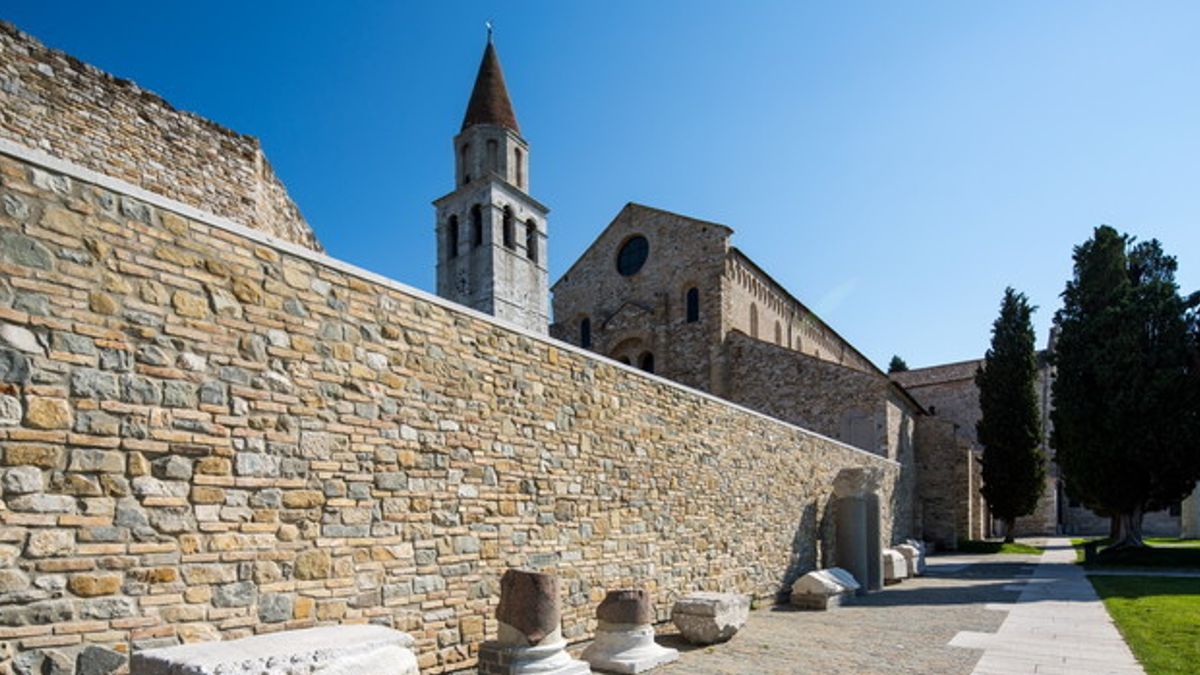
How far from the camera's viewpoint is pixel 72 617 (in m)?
3.89

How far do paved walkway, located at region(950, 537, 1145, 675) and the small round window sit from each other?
18.0 m

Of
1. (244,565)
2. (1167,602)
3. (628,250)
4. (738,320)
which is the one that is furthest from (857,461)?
(244,565)

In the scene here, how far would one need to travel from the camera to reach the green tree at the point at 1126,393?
19.8 meters

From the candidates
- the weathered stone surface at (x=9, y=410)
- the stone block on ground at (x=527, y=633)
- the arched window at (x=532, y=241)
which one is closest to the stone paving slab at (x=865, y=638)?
the stone block on ground at (x=527, y=633)

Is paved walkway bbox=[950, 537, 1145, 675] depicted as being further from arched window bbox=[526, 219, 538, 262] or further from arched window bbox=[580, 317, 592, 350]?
arched window bbox=[526, 219, 538, 262]

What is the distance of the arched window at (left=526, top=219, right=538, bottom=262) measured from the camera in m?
32.5

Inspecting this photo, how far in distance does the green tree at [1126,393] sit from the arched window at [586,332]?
16.9 m

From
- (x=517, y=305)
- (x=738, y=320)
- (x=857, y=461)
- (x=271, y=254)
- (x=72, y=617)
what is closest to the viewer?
(x=72, y=617)

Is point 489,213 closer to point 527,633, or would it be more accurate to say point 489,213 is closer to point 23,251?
point 527,633

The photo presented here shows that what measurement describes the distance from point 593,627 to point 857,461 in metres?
12.0

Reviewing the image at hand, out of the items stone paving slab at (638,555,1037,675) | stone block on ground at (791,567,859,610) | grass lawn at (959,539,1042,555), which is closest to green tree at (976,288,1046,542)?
grass lawn at (959,539,1042,555)

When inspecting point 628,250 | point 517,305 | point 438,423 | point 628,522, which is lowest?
point 628,522

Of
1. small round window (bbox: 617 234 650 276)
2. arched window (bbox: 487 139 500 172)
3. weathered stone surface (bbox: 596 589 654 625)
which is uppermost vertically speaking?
arched window (bbox: 487 139 500 172)

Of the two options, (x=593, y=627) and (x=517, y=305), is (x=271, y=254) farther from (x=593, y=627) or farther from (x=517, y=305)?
(x=517, y=305)
